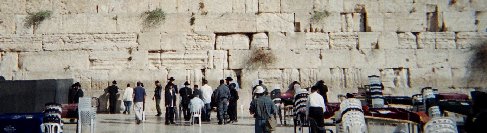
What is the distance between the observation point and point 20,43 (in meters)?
17.8

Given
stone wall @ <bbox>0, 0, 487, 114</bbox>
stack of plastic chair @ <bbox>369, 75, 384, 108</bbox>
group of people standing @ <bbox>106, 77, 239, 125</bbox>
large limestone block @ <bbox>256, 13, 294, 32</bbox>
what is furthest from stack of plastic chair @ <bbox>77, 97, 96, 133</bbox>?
large limestone block @ <bbox>256, 13, 294, 32</bbox>

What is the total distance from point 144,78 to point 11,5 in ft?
18.3

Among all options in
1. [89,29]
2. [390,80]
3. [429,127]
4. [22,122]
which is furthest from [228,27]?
[429,127]

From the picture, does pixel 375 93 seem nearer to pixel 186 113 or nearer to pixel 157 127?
pixel 186 113

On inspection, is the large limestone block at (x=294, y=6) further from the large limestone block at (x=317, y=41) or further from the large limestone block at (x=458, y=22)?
the large limestone block at (x=458, y=22)

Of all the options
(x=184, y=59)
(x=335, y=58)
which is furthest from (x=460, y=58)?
(x=184, y=59)

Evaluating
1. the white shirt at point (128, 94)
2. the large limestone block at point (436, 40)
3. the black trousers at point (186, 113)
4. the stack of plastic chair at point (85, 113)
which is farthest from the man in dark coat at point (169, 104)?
the large limestone block at point (436, 40)

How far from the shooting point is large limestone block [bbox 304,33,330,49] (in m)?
18.0

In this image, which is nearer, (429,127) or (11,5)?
(429,127)

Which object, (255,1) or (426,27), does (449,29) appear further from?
(255,1)

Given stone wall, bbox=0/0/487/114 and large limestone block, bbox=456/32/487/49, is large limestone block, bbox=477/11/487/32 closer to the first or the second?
large limestone block, bbox=456/32/487/49

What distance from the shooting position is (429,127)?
5.43 m

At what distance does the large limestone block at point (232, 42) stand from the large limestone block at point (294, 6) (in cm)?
180

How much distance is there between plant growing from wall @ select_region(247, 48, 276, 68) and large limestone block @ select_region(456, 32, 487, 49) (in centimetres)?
686
